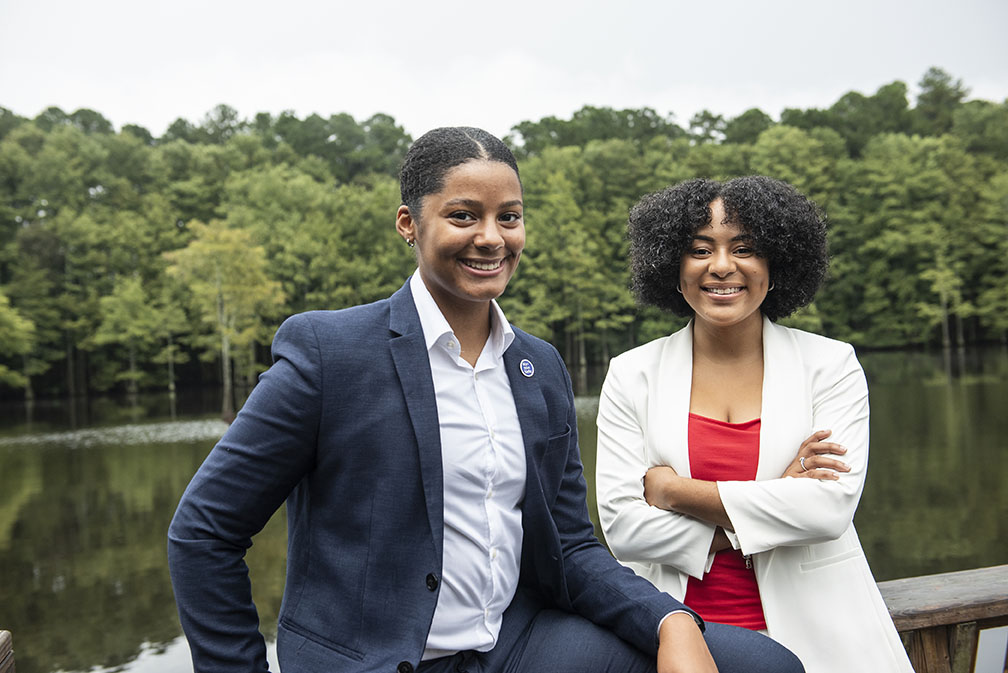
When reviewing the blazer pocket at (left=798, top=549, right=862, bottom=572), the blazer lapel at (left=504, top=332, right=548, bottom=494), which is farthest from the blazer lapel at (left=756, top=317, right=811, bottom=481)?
the blazer lapel at (left=504, top=332, right=548, bottom=494)

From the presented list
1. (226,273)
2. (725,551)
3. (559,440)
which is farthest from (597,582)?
(226,273)

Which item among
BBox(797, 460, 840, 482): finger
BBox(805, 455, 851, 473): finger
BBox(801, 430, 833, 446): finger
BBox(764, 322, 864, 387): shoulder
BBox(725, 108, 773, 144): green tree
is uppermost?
BBox(725, 108, 773, 144): green tree

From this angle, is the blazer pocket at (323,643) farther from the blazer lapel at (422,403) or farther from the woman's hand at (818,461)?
the woman's hand at (818,461)

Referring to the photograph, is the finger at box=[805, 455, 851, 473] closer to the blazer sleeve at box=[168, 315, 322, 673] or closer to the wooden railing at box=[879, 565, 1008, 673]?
the wooden railing at box=[879, 565, 1008, 673]

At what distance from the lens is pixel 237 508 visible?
147cm

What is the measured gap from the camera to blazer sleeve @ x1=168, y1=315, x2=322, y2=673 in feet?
4.70

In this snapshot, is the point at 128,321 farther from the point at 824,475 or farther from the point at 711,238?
the point at 824,475

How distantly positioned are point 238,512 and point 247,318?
102ft

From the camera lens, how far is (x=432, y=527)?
5.00ft

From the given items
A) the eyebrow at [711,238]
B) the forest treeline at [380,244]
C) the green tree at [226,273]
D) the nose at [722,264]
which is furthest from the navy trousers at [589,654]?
the forest treeline at [380,244]

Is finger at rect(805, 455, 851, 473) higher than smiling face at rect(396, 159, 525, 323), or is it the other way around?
smiling face at rect(396, 159, 525, 323)

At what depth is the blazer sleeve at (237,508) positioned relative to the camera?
1434 mm

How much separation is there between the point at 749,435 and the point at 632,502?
35 cm

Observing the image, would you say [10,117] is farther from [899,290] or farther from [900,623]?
[900,623]
